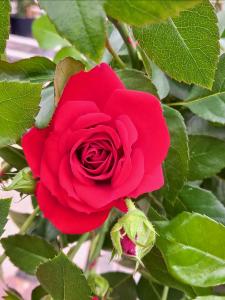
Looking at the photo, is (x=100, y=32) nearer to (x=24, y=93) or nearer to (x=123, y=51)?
(x=24, y=93)

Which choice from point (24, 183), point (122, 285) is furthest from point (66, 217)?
point (122, 285)

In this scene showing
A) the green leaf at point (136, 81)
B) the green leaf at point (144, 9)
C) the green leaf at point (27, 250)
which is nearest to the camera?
the green leaf at point (144, 9)

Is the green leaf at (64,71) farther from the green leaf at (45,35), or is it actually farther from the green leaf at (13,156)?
the green leaf at (45,35)

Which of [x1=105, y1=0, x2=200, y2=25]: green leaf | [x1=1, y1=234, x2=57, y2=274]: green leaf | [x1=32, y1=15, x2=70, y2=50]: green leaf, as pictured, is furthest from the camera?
[x1=32, y1=15, x2=70, y2=50]: green leaf

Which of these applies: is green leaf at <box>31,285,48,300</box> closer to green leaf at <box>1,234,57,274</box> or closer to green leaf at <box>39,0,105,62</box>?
green leaf at <box>1,234,57,274</box>

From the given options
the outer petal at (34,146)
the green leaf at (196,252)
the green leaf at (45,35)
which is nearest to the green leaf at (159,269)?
the green leaf at (196,252)

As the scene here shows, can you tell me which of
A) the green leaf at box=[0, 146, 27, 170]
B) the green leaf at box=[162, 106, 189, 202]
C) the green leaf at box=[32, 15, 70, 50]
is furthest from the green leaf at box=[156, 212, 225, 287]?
the green leaf at box=[32, 15, 70, 50]
